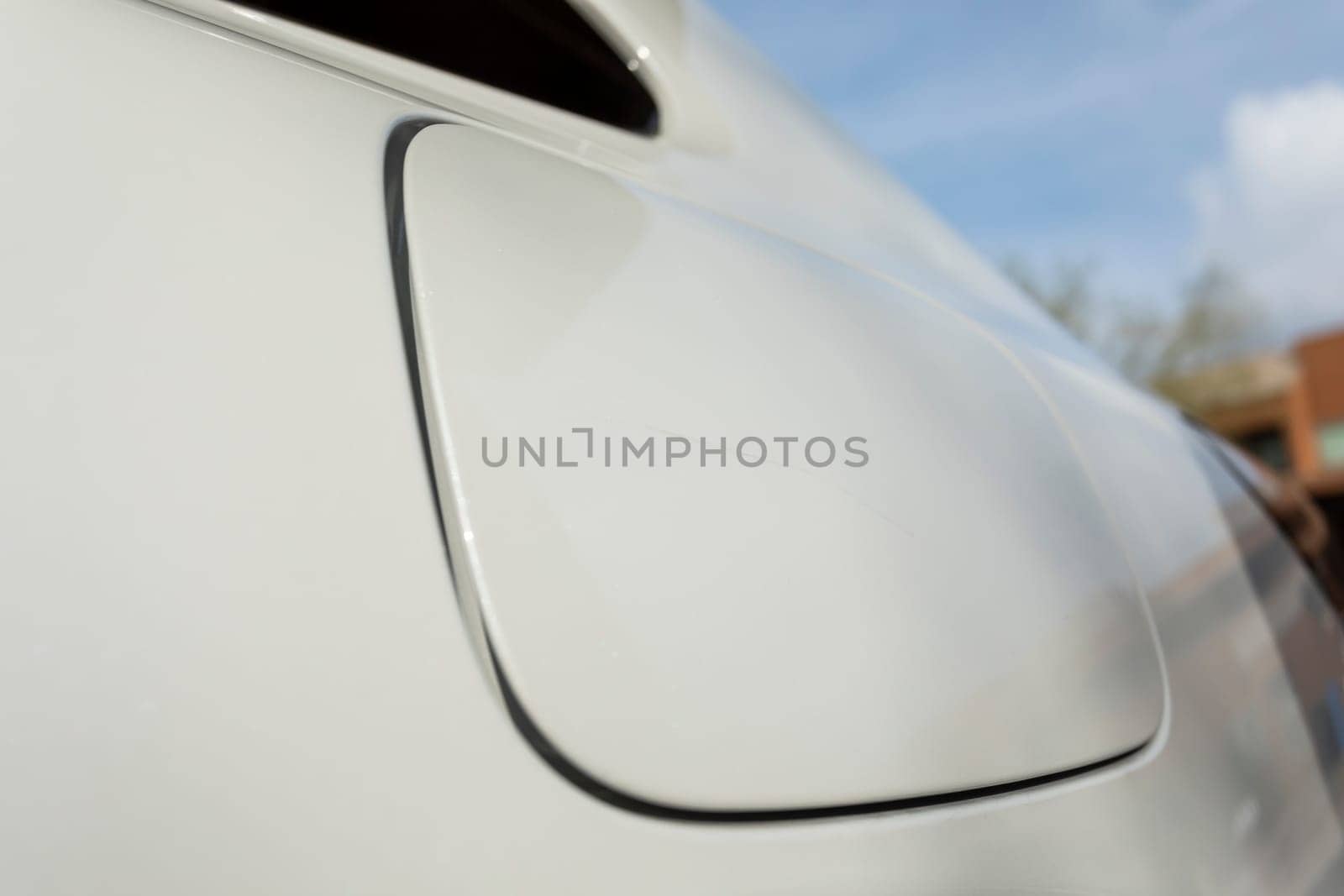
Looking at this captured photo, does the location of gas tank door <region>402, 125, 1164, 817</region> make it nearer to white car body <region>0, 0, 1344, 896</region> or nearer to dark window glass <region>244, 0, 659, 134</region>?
white car body <region>0, 0, 1344, 896</region>

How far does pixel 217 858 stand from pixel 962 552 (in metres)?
0.45

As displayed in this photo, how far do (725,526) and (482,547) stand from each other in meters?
0.14

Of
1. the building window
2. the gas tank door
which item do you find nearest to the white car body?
the gas tank door

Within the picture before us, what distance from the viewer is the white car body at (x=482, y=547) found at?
1.45 ft

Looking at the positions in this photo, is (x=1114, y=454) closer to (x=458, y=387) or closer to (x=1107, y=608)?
(x=1107, y=608)

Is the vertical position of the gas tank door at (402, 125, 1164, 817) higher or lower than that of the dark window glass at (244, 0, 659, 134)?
lower

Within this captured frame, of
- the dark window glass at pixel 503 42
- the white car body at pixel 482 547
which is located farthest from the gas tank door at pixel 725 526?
the dark window glass at pixel 503 42

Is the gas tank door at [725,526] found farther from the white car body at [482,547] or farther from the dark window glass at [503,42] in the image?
the dark window glass at [503,42]

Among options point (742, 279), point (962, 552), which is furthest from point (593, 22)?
point (962, 552)

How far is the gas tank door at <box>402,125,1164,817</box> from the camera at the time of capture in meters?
0.51

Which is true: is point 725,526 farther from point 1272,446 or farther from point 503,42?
point 1272,446

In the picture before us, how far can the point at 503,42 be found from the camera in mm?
750

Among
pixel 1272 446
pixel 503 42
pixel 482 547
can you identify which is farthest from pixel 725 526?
pixel 1272 446

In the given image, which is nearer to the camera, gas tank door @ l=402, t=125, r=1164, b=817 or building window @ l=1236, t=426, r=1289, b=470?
gas tank door @ l=402, t=125, r=1164, b=817
